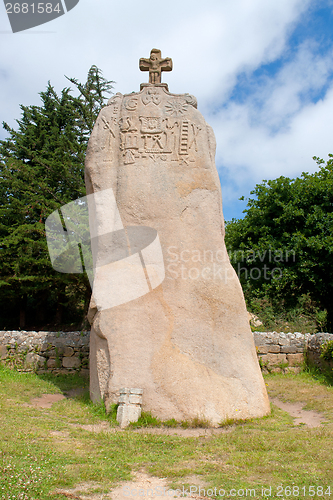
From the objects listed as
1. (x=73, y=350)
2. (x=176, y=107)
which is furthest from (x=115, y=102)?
(x=73, y=350)

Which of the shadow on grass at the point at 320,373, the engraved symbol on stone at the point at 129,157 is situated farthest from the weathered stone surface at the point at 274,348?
the engraved symbol on stone at the point at 129,157

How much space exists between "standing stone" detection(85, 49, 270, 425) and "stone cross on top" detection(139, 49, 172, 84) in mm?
338

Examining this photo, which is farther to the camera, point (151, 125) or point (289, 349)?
point (289, 349)

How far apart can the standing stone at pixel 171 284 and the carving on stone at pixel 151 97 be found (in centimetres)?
2

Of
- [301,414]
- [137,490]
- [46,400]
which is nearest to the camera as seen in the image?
[137,490]

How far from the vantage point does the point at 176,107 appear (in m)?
6.35

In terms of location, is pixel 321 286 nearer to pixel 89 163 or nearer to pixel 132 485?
pixel 89 163

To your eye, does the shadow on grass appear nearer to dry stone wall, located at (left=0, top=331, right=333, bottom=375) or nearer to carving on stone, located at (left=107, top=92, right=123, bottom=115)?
dry stone wall, located at (left=0, top=331, right=333, bottom=375)

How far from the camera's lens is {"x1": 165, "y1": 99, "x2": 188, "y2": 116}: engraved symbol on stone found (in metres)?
6.32

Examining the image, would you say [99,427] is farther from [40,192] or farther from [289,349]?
[40,192]

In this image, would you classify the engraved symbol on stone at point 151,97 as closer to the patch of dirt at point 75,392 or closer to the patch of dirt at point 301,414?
the patch of dirt at point 75,392

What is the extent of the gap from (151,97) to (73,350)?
5.58m

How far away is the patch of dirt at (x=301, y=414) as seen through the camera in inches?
219

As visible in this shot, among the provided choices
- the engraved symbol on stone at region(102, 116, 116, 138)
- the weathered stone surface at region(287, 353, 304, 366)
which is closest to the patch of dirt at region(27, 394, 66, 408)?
the engraved symbol on stone at region(102, 116, 116, 138)
